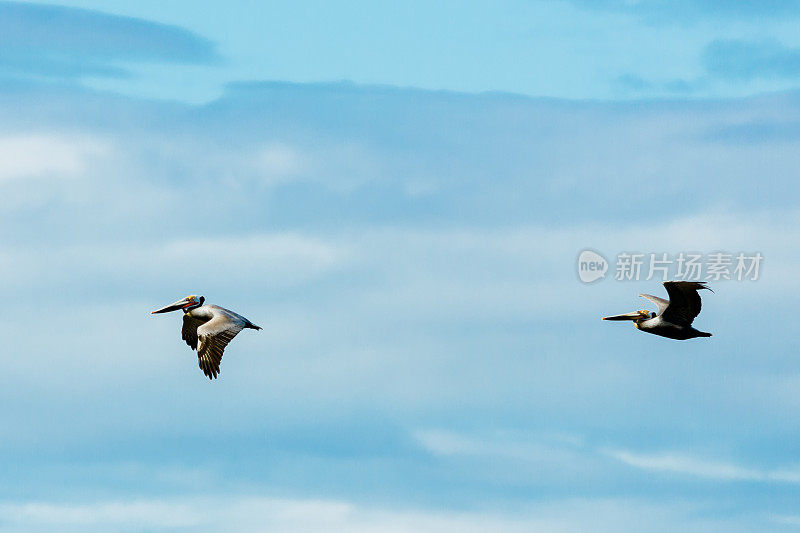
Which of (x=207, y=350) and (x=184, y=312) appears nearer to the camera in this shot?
(x=207, y=350)

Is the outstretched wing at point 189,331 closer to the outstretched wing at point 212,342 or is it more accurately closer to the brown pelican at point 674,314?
the outstretched wing at point 212,342

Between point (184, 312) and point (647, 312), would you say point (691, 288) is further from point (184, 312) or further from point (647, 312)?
point (184, 312)

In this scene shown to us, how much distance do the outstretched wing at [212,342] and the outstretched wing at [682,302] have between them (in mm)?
13181

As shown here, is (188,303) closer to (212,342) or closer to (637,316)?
(212,342)

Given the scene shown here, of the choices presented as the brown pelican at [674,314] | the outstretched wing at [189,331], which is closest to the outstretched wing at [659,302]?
the brown pelican at [674,314]

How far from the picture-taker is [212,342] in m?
51.6

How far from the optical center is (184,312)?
5609 cm

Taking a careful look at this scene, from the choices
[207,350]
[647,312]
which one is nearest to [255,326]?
[207,350]

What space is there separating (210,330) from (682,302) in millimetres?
14358

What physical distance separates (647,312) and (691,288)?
3281mm

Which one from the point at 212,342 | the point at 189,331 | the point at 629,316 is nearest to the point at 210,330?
the point at 212,342

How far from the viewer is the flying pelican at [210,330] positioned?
5153 centimetres

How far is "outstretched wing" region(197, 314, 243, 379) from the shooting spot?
51.5 meters

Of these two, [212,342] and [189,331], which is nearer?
[212,342]
